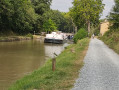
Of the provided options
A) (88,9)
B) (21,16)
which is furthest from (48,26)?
(88,9)

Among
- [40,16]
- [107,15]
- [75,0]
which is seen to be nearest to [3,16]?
[75,0]

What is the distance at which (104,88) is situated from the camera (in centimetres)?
866

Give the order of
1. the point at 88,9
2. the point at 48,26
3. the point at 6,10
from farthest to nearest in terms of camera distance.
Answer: the point at 48,26 < the point at 88,9 < the point at 6,10

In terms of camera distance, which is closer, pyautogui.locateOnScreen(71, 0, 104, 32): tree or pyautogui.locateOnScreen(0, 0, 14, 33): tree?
pyautogui.locateOnScreen(0, 0, 14, 33): tree

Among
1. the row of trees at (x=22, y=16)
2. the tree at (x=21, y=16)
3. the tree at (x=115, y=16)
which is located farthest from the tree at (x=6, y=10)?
the tree at (x=115, y=16)

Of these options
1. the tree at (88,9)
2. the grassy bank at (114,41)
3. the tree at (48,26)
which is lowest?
the grassy bank at (114,41)

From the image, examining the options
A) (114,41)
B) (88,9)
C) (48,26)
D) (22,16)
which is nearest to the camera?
(114,41)

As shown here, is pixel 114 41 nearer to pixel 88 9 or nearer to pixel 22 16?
pixel 88 9

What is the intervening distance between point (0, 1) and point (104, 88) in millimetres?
40378

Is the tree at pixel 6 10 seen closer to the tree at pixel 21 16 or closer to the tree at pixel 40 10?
the tree at pixel 21 16

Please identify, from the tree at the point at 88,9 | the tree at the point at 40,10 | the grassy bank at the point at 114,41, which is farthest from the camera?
the tree at the point at 40,10

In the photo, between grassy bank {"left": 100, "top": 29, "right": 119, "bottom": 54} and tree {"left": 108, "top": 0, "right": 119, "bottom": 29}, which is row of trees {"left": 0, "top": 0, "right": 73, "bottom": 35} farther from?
grassy bank {"left": 100, "top": 29, "right": 119, "bottom": 54}

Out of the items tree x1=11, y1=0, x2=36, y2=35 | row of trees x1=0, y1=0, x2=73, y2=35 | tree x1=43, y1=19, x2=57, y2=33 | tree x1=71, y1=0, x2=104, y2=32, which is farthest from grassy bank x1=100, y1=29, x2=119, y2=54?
tree x1=43, y1=19, x2=57, y2=33

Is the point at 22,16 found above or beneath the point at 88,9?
beneath
